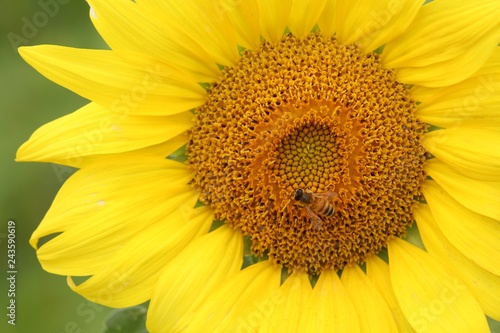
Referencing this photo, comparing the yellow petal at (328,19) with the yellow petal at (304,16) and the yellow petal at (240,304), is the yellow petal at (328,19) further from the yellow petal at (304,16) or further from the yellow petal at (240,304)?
the yellow petal at (240,304)

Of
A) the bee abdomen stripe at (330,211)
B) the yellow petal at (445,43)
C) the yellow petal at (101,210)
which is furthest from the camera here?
the yellow petal at (101,210)

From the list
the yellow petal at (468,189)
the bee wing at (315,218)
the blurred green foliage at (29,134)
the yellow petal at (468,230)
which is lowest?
the blurred green foliage at (29,134)

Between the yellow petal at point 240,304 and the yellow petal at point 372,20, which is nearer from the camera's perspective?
the yellow petal at point 372,20

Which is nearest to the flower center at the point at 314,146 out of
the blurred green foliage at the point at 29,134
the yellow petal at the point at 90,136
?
the yellow petal at the point at 90,136

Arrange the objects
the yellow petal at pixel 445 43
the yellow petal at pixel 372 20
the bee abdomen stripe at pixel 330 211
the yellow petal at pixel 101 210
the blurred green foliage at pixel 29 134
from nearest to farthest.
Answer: the yellow petal at pixel 445 43
the yellow petal at pixel 372 20
the bee abdomen stripe at pixel 330 211
the yellow petal at pixel 101 210
the blurred green foliage at pixel 29 134

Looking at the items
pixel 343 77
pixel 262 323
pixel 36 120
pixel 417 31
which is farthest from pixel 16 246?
pixel 417 31

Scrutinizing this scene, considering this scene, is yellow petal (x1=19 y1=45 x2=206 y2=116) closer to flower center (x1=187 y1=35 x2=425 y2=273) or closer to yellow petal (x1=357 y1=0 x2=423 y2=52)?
flower center (x1=187 y1=35 x2=425 y2=273)

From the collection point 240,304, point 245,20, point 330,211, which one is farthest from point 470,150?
point 240,304

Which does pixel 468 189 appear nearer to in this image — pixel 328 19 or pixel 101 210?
pixel 328 19
